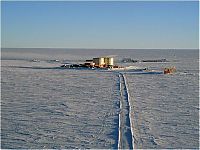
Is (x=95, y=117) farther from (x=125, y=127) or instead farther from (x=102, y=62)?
(x=102, y=62)

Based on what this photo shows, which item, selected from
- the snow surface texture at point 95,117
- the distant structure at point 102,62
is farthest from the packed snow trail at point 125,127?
the distant structure at point 102,62

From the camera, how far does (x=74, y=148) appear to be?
7023 millimetres

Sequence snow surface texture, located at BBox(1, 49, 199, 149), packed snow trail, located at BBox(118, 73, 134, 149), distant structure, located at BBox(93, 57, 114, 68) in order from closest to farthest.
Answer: packed snow trail, located at BBox(118, 73, 134, 149)
snow surface texture, located at BBox(1, 49, 199, 149)
distant structure, located at BBox(93, 57, 114, 68)

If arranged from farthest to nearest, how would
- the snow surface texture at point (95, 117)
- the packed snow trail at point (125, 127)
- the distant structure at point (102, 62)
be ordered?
the distant structure at point (102, 62), the snow surface texture at point (95, 117), the packed snow trail at point (125, 127)

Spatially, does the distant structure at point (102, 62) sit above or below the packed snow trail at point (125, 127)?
above

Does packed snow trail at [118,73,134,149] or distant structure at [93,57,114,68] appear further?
distant structure at [93,57,114,68]

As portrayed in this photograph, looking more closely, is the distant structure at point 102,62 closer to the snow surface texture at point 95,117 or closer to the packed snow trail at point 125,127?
the snow surface texture at point 95,117

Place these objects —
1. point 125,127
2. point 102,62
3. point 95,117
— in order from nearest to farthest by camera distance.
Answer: point 125,127 → point 95,117 → point 102,62

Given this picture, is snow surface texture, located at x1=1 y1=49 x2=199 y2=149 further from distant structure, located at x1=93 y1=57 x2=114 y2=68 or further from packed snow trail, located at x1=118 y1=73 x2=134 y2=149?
distant structure, located at x1=93 y1=57 x2=114 y2=68

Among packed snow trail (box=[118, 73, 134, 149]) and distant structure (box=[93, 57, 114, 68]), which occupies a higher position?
distant structure (box=[93, 57, 114, 68])

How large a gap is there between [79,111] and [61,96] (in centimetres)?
322

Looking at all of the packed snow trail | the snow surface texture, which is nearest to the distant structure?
the snow surface texture

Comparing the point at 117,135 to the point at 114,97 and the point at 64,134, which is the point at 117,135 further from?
the point at 114,97

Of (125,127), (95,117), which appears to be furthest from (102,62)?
(125,127)
